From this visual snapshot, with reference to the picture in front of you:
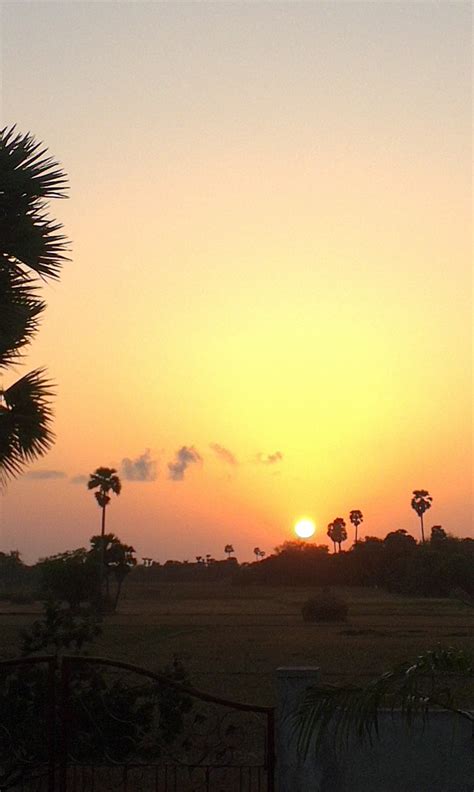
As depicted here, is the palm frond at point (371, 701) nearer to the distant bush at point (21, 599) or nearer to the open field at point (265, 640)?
the open field at point (265, 640)

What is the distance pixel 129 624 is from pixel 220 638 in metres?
13.5

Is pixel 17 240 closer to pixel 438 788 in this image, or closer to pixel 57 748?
pixel 57 748

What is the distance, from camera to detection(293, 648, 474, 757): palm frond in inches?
302

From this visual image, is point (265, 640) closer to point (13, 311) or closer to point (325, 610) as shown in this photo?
point (325, 610)

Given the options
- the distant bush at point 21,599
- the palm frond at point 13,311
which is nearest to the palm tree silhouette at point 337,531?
the distant bush at point 21,599

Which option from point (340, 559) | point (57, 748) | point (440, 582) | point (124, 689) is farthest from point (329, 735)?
point (340, 559)

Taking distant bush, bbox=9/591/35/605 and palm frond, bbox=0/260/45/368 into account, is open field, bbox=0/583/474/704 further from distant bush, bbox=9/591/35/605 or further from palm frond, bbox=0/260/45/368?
distant bush, bbox=9/591/35/605

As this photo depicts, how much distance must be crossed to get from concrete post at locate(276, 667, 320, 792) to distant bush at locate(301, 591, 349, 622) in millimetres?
52504

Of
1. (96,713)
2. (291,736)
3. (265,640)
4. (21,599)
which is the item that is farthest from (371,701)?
(21,599)

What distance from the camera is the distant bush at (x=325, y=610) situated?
60156 mm

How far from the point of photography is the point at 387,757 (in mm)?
8734

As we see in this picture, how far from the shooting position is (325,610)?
60.4 meters

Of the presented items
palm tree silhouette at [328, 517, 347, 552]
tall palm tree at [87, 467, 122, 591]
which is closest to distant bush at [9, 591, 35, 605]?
tall palm tree at [87, 467, 122, 591]

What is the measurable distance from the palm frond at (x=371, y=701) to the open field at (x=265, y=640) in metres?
9.05
